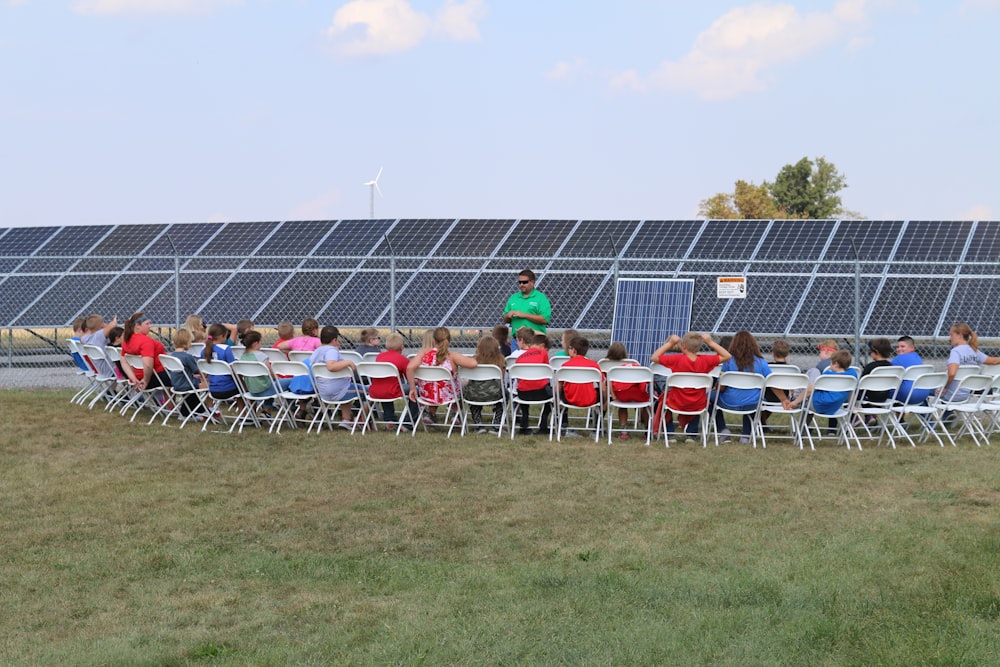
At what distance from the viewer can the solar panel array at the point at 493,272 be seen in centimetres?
1678

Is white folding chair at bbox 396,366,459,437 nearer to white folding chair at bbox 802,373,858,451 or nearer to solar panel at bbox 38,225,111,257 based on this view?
white folding chair at bbox 802,373,858,451

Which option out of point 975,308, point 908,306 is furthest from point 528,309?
point 975,308

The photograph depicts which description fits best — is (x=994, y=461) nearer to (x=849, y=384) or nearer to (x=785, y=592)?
(x=849, y=384)

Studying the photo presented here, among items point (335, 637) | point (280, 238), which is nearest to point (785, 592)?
point (335, 637)

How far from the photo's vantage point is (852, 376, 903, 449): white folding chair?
9.79 meters

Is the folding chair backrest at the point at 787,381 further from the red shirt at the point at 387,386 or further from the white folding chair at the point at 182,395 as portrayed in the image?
the white folding chair at the point at 182,395

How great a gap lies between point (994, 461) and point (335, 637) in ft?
22.1

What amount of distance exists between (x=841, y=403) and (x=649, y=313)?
186 inches

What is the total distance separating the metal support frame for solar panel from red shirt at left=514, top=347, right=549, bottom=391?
3.83 m

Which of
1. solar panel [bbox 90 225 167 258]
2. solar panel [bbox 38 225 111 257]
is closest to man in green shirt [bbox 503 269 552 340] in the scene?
solar panel [bbox 90 225 167 258]

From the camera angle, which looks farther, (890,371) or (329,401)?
(329,401)

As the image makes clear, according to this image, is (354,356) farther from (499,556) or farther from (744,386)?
(499,556)

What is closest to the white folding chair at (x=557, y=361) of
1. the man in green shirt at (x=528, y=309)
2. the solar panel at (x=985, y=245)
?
the man in green shirt at (x=528, y=309)

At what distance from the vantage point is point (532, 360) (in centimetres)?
1031
